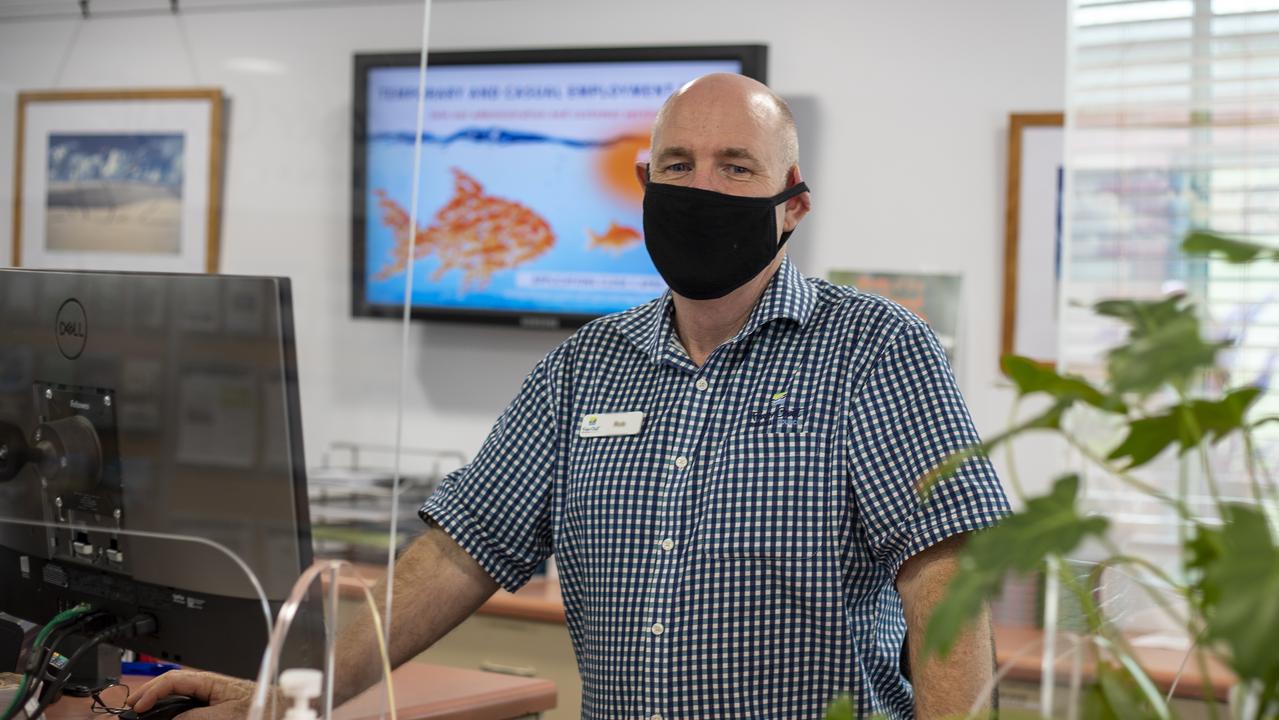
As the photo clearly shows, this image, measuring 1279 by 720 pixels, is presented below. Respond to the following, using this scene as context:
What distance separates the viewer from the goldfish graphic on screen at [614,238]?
3209mm

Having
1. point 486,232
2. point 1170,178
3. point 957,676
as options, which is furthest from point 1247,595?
point 486,232

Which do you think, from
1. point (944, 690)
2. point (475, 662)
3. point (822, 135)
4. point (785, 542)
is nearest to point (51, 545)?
point (785, 542)

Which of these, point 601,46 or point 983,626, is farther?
point 601,46

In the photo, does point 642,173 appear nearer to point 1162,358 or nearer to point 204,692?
point 204,692

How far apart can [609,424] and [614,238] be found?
61.4 inches

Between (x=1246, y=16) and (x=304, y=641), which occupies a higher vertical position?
(x=1246, y=16)

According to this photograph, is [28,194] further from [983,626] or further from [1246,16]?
[1246,16]

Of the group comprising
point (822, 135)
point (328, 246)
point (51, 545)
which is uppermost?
point (822, 135)

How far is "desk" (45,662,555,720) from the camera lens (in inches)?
62.6

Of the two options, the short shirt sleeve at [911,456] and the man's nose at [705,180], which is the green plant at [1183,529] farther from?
the man's nose at [705,180]

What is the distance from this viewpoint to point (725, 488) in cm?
159

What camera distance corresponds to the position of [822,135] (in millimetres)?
3086

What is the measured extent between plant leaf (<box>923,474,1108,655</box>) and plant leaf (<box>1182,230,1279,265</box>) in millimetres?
151

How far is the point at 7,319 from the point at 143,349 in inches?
8.1
